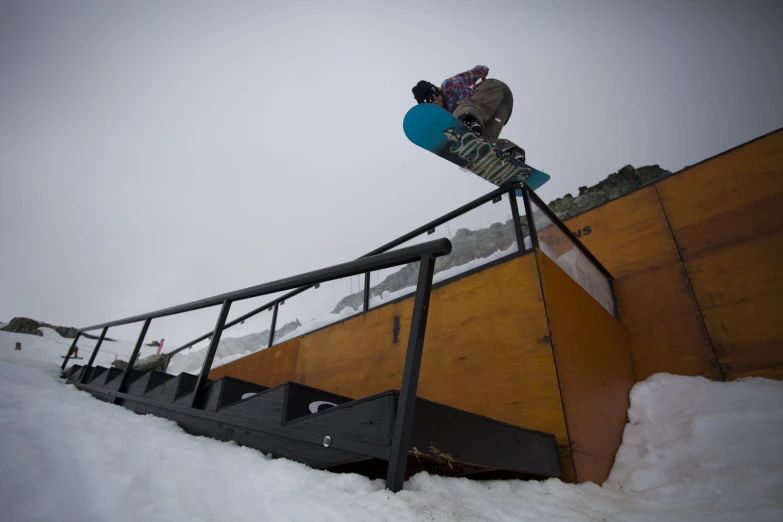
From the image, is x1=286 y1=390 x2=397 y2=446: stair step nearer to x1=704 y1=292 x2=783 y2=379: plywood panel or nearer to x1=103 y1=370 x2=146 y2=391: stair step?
x1=103 y1=370 x2=146 y2=391: stair step

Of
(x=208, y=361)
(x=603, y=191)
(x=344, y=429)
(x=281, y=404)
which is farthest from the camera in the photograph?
(x=603, y=191)

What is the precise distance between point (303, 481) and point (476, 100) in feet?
13.6

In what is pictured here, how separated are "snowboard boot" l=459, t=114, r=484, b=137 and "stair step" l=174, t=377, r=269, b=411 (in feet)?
11.1

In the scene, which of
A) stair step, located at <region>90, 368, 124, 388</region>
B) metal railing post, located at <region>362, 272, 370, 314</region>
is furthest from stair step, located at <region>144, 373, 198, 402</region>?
metal railing post, located at <region>362, 272, 370, 314</region>

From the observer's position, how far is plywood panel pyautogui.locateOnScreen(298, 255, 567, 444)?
2.42 meters

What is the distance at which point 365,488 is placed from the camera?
1.19 metres

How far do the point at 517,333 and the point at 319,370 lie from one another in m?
2.29

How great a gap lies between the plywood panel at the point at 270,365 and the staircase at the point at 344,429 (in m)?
2.04

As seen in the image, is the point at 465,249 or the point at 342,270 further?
the point at 465,249

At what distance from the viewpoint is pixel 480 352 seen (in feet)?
9.11

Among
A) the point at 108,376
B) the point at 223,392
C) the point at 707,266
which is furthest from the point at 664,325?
the point at 108,376

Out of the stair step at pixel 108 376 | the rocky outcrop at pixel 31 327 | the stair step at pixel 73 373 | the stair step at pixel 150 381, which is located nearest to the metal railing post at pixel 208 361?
the stair step at pixel 150 381

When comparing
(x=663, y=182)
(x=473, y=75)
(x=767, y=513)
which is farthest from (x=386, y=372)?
(x=663, y=182)

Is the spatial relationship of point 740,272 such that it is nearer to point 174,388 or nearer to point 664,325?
point 664,325
